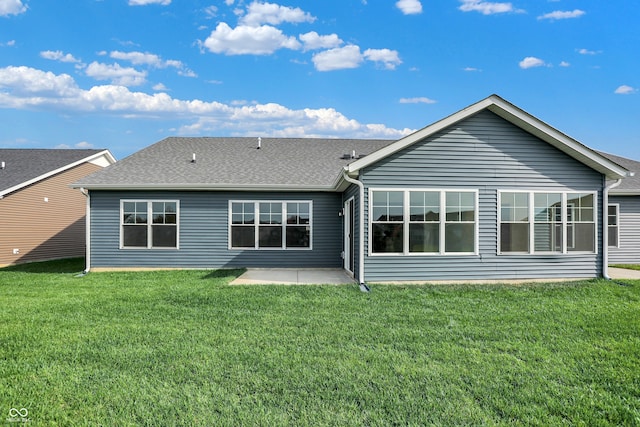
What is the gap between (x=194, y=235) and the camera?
38.9 feet

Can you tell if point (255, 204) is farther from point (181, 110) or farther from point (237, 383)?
point (181, 110)

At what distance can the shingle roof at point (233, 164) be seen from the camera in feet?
37.9

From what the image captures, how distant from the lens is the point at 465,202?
9461 mm

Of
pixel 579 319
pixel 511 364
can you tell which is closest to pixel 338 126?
pixel 579 319

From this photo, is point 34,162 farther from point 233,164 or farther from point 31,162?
point 233,164

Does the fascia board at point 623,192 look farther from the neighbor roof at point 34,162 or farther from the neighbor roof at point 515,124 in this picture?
the neighbor roof at point 34,162

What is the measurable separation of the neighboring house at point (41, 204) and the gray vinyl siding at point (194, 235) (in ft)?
11.9

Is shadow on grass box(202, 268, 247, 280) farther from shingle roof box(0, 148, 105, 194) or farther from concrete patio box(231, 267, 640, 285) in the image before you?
shingle roof box(0, 148, 105, 194)

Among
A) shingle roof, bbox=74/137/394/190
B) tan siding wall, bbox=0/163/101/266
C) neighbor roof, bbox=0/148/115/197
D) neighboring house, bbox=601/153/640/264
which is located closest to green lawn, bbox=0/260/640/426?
shingle roof, bbox=74/137/394/190

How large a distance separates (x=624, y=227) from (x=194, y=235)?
47.3 ft

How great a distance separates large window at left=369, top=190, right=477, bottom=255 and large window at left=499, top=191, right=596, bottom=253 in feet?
3.15

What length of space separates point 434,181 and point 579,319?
4.36 m

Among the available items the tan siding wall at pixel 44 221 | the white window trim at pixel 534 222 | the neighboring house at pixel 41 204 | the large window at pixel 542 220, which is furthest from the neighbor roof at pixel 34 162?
the large window at pixel 542 220

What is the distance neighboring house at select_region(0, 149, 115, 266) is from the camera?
1422 cm
